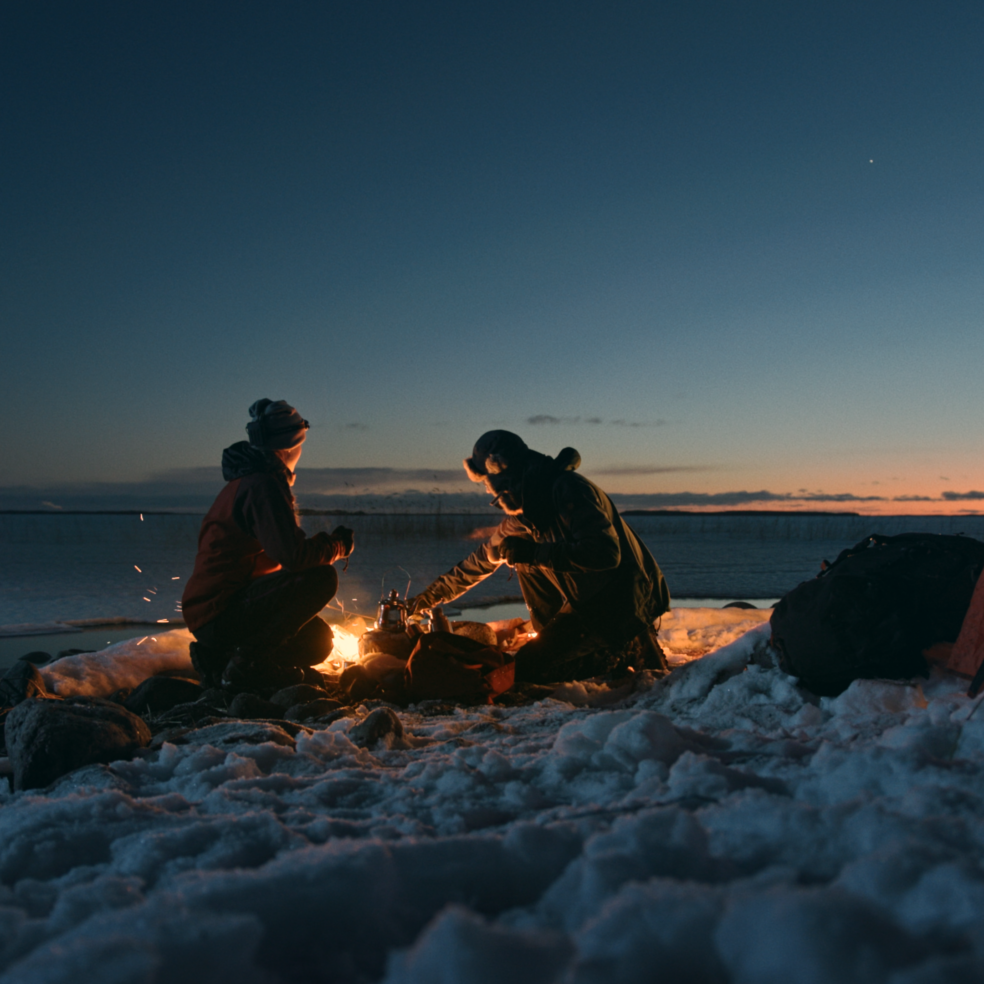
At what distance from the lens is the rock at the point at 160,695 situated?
3965 mm

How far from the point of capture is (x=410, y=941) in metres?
1.05

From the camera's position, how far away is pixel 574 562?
438 cm

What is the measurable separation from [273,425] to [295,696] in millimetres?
1868

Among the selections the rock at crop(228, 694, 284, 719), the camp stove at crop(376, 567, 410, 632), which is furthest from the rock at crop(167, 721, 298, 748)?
the camp stove at crop(376, 567, 410, 632)

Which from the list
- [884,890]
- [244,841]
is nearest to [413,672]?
[244,841]

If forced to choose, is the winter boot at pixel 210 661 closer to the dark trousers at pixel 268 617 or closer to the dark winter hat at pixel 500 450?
the dark trousers at pixel 268 617

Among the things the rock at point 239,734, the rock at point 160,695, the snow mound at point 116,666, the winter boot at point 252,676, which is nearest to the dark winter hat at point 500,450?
the winter boot at point 252,676

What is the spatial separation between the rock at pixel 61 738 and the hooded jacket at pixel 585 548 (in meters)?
2.68

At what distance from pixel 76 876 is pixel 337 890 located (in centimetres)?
61

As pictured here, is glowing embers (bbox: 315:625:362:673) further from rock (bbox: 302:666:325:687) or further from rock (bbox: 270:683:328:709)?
rock (bbox: 270:683:328:709)

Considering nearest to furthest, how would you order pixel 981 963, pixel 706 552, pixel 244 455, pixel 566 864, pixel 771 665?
pixel 981 963 → pixel 566 864 → pixel 771 665 → pixel 244 455 → pixel 706 552

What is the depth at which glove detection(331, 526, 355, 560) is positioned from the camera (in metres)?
4.63

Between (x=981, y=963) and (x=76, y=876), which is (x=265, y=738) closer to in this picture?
(x=76, y=876)

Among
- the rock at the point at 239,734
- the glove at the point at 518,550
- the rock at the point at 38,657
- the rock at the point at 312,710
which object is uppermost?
the glove at the point at 518,550
